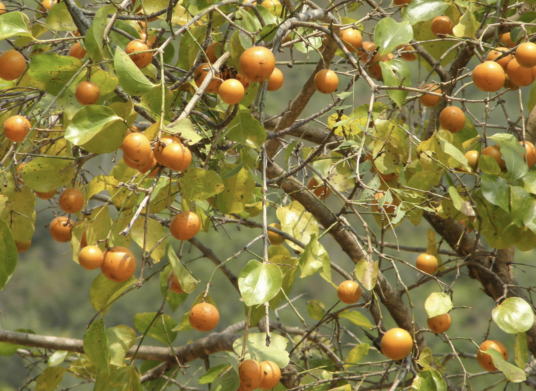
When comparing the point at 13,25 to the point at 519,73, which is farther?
the point at 519,73

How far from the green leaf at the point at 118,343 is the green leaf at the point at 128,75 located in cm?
36

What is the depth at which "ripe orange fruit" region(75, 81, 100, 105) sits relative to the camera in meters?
0.53

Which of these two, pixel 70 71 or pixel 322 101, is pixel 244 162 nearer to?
pixel 70 71

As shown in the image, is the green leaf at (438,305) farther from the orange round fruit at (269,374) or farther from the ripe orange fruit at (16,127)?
the ripe orange fruit at (16,127)

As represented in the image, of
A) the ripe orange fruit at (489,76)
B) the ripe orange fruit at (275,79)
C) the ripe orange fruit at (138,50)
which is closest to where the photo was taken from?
the ripe orange fruit at (138,50)

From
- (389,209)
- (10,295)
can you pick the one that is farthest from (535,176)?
(10,295)

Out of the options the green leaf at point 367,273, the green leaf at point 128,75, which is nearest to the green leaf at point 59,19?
the green leaf at point 128,75

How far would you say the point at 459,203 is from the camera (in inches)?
27.4

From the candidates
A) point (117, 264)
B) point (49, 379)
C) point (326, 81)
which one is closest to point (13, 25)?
point (117, 264)

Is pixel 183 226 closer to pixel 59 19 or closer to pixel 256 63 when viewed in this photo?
pixel 256 63

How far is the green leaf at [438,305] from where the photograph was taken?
0.68m

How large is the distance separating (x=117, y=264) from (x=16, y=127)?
0.22 m

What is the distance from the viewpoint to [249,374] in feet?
1.75

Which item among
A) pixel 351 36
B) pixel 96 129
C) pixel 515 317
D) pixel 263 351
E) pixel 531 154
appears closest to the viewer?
pixel 96 129
